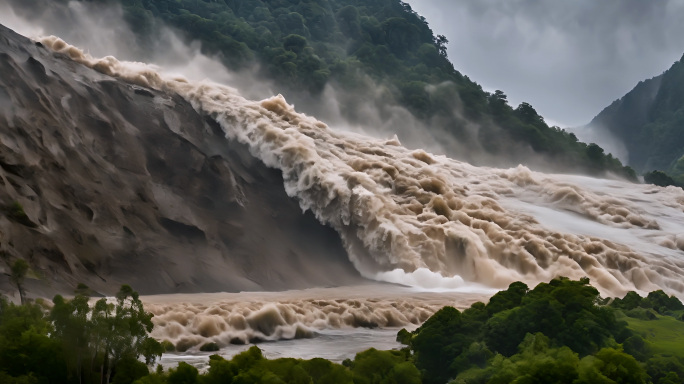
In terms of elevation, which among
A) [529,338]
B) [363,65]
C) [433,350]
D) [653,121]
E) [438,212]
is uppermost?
[653,121]

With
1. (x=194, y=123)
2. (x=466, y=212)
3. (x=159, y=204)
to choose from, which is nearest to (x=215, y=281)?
(x=159, y=204)

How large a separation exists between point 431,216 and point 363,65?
179ft


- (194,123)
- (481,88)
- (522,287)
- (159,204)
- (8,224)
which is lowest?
(522,287)

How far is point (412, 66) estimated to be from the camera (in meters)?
104

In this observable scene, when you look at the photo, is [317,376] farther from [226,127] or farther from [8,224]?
[226,127]

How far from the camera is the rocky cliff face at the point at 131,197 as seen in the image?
29.4 metres

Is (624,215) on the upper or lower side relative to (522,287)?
upper

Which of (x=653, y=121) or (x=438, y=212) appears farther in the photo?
(x=653, y=121)

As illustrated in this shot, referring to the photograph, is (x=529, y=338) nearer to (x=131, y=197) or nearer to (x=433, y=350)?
(x=433, y=350)

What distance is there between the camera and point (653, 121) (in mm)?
144250

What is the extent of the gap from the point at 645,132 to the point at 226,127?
114 metres

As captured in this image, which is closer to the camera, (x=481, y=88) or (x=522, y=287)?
(x=522, y=287)

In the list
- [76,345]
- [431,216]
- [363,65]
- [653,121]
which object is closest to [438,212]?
[431,216]

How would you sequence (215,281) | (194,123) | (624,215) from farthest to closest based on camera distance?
(624,215) < (194,123) < (215,281)
